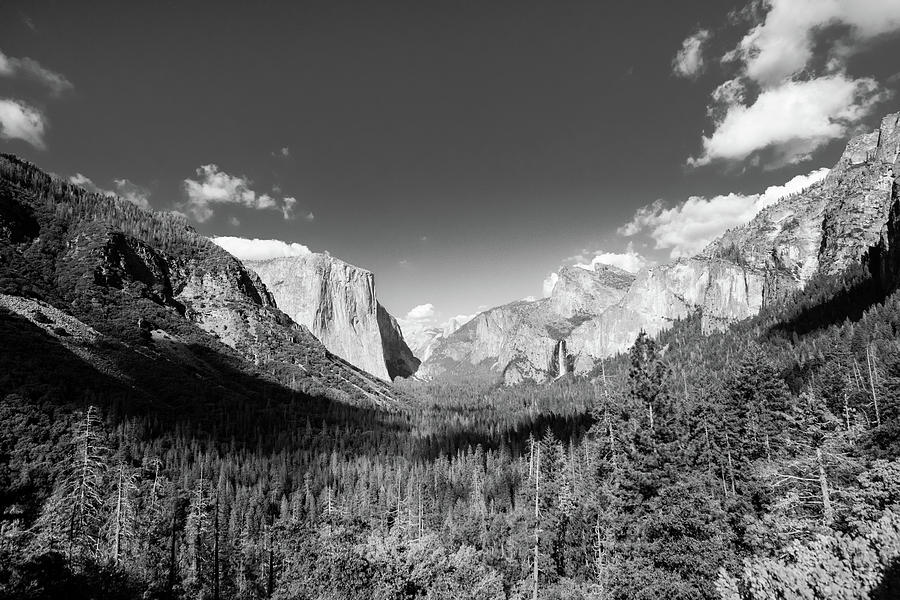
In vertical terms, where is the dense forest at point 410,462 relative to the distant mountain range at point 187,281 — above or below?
below

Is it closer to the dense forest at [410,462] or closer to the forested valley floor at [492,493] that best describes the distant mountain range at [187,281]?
the dense forest at [410,462]

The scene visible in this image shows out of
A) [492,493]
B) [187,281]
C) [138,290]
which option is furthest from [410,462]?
[187,281]

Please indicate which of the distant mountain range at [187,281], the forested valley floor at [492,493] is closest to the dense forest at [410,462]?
the forested valley floor at [492,493]

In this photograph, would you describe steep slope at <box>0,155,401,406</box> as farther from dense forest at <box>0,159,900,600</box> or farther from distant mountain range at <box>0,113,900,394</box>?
dense forest at <box>0,159,900,600</box>

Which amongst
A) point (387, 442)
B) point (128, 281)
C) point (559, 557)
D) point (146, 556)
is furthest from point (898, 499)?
point (128, 281)

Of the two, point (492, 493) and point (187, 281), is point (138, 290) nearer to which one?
point (187, 281)

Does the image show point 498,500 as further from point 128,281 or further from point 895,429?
point 128,281

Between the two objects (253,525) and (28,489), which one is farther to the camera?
(253,525)
